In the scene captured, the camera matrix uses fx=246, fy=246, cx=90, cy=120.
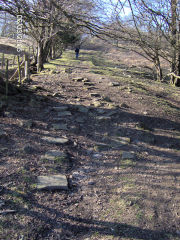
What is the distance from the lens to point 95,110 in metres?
6.69

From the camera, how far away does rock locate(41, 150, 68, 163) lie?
4.22 meters

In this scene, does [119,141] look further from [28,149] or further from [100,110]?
[28,149]

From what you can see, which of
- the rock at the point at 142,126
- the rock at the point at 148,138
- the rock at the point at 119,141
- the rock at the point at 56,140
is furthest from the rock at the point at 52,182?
the rock at the point at 142,126

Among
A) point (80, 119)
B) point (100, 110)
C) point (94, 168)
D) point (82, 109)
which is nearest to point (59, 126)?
point (80, 119)

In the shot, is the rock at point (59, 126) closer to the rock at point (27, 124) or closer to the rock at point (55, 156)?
the rock at point (27, 124)

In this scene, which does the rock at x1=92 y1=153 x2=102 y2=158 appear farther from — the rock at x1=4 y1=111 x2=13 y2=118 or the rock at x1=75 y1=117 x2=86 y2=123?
the rock at x1=4 y1=111 x2=13 y2=118

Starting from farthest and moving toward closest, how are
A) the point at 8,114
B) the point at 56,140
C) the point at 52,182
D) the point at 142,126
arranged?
1. the point at 142,126
2. the point at 8,114
3. the point at 56,140
4. the point at 52,182

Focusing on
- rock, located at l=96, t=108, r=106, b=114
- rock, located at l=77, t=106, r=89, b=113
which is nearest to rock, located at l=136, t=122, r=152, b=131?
rock, located at l=96, t=108, r=106, b=114

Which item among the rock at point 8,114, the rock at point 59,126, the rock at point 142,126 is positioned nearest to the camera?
the rock at point 59,126

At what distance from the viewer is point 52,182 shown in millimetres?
3551

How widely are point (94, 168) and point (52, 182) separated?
90cm

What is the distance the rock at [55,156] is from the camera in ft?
13.8

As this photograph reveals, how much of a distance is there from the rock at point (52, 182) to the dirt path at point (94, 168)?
94mm

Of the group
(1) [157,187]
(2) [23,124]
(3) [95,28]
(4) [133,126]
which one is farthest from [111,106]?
(1) [157,187]
